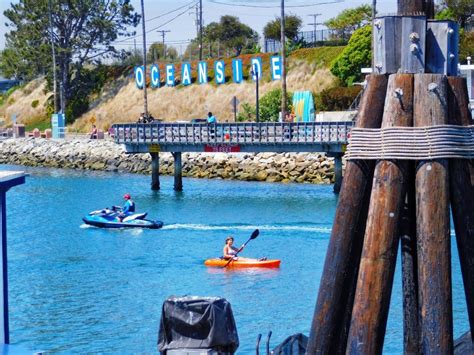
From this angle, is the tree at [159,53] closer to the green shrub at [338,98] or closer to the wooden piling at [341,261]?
the green shrub at [338,98]

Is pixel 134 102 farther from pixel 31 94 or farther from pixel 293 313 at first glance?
pixel 293 313

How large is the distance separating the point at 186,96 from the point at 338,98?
2302cm

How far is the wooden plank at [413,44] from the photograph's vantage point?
9930 mm

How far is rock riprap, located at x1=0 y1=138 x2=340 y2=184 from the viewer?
2571 inches

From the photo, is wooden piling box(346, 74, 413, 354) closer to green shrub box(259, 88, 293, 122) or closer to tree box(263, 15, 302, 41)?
green shrub box(259, 88, 293, 122)

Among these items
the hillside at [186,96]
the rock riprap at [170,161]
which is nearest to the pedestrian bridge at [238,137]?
the rock riprap at [170,161]

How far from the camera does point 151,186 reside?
205ft

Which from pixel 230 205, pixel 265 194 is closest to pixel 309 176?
pixel 265 194

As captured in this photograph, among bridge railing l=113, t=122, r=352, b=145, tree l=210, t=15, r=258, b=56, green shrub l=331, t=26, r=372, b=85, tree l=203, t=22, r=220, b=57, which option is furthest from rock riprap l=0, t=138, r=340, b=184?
tree l=203, t=22, r=220, b=57

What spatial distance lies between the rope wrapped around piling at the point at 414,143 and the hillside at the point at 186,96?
80205 mm

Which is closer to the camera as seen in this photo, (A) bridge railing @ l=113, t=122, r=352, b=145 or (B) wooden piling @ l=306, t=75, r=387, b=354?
(B) wooden piling @ l=306, t=75, r=387, b=354

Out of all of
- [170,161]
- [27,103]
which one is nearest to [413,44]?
[170,161]

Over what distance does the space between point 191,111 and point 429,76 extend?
89181 mm

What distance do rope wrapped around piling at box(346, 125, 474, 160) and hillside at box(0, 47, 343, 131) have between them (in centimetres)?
8021
